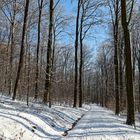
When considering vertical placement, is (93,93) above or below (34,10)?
below

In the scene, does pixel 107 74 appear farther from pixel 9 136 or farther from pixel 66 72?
pixel 9 136

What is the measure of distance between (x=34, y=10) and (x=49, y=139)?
110 ft

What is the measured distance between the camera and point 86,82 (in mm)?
116500

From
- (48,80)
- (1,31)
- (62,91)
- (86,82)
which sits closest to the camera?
(48,80)

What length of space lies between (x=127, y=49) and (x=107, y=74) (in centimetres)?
6129

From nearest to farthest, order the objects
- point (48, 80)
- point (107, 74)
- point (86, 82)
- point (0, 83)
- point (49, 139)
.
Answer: point (49, 139) < point (48, 80) < point (0, 83) < point (107, 74) < point (86, 82)

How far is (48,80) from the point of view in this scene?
25.1m

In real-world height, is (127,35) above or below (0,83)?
above

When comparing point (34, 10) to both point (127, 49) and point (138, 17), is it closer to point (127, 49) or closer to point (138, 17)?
point (138, 17)

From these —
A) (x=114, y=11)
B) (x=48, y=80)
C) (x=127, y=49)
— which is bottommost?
(x=48, y=80)

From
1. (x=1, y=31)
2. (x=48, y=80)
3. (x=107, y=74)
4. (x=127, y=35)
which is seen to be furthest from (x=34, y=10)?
(x=107, y=74)

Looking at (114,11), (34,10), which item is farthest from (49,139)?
(34,10)

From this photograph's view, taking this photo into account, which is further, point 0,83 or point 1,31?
point 1,31

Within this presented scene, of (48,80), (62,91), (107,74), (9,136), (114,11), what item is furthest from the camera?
(107,74)
